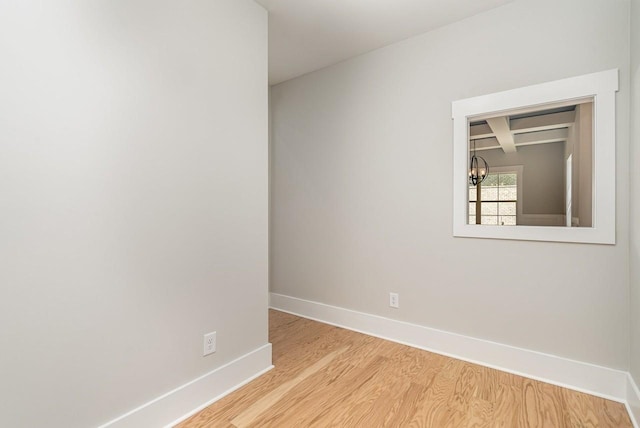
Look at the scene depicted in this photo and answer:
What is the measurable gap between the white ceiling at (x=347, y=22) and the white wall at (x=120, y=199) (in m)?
0.38

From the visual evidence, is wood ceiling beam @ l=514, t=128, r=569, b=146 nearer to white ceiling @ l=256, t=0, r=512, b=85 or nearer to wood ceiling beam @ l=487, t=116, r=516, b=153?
wood ceiling beam @ l=487, t=116, r=516, b=153

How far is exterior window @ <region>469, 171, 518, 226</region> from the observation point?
88.0 inches

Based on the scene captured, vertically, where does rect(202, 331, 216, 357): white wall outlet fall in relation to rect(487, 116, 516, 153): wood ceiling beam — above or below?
below

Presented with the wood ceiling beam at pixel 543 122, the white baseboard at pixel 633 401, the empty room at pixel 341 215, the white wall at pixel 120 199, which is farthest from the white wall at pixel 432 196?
the white wall at pixel 120 199

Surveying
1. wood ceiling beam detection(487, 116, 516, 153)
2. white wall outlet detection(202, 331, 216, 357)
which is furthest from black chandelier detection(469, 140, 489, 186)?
white wall outlet detection(202, 331, 216, 357)

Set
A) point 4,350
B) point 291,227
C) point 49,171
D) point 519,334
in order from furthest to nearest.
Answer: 1. point 291,227
2. point 519,334
3. point 49,171
4. point 4,350

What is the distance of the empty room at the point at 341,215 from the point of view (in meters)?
1.29

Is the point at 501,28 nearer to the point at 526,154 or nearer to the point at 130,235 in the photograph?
the point at 526,154

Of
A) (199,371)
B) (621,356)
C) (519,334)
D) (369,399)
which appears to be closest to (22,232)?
(199,371)

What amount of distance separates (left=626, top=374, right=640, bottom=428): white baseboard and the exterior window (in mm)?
1027

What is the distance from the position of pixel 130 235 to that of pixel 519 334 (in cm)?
241

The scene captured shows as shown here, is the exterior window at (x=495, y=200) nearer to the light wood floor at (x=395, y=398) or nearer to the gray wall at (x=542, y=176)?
the gray wall at (x=542, y=176)

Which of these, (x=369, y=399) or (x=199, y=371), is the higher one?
(x=199, y=371)

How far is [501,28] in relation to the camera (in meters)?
2.20
